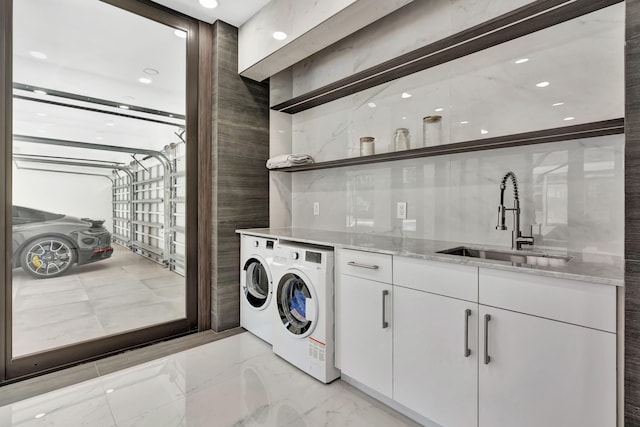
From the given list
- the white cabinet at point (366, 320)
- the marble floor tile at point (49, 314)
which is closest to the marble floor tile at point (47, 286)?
the marble floor tile at point (49, 314)

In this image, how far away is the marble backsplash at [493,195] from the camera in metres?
1.47

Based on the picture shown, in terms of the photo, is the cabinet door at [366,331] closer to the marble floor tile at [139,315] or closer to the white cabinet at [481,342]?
the white cabinet at [481,342]

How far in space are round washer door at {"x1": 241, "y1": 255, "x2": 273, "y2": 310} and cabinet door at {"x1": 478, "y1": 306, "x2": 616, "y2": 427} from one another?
5.40ft

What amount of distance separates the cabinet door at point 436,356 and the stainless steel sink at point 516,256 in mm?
331

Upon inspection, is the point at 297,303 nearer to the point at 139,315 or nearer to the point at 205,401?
the point at 205,401

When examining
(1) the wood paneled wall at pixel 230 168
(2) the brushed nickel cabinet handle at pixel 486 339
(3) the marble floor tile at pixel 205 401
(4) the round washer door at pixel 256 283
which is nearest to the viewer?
(2) the brushed nickel cabinet handle at pixel 486 339

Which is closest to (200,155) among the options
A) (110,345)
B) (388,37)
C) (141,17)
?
(141,17)

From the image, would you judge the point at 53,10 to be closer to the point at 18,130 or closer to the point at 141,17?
the point at 141,17

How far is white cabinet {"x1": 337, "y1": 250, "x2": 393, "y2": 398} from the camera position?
162 cm

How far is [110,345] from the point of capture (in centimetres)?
227

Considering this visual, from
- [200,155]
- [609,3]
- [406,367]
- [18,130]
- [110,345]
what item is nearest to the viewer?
[609,3]

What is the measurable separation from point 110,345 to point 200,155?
1.65 metres

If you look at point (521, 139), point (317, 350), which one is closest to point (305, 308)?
point (317, 350)

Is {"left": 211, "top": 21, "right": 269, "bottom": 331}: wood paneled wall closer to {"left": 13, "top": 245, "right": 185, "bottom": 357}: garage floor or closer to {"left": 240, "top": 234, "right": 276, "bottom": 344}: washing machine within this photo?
{"left": 240, "top": 234, "right": 276, "bottom": 344}: washing machine
